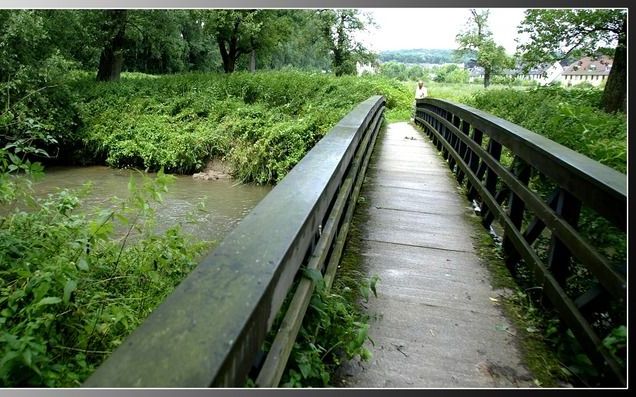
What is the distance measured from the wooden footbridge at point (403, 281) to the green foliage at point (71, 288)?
1.21 meters

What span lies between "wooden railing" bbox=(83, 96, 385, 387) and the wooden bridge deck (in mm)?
626

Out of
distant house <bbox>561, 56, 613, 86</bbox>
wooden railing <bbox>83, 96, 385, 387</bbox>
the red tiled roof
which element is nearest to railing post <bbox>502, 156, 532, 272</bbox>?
wooden railing <bbox>83, 96, 385, 387</bbox>

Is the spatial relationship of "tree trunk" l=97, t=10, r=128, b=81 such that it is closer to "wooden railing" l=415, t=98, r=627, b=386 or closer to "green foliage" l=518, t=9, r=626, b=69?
"green foliage" l=518, t=9, r=626, b=69

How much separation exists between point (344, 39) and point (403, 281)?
35.1 metres

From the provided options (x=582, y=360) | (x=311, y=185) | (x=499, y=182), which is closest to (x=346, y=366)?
(x=311, y=185)

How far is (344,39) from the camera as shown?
36.1 meters

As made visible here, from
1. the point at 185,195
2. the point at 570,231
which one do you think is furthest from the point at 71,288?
the point at 185,195

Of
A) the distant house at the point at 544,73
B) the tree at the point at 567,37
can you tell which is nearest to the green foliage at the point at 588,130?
the tree at the point at 567,37

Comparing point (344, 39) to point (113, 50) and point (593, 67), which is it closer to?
point (113, 50)

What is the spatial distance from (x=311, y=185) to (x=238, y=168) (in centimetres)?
1480

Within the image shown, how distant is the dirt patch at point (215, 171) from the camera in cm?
1680

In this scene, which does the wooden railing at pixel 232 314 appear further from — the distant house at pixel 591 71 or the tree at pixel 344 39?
the tree at pixel 344 39

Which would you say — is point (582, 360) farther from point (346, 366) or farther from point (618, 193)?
point (346, 366)

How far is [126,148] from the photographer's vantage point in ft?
58.2
